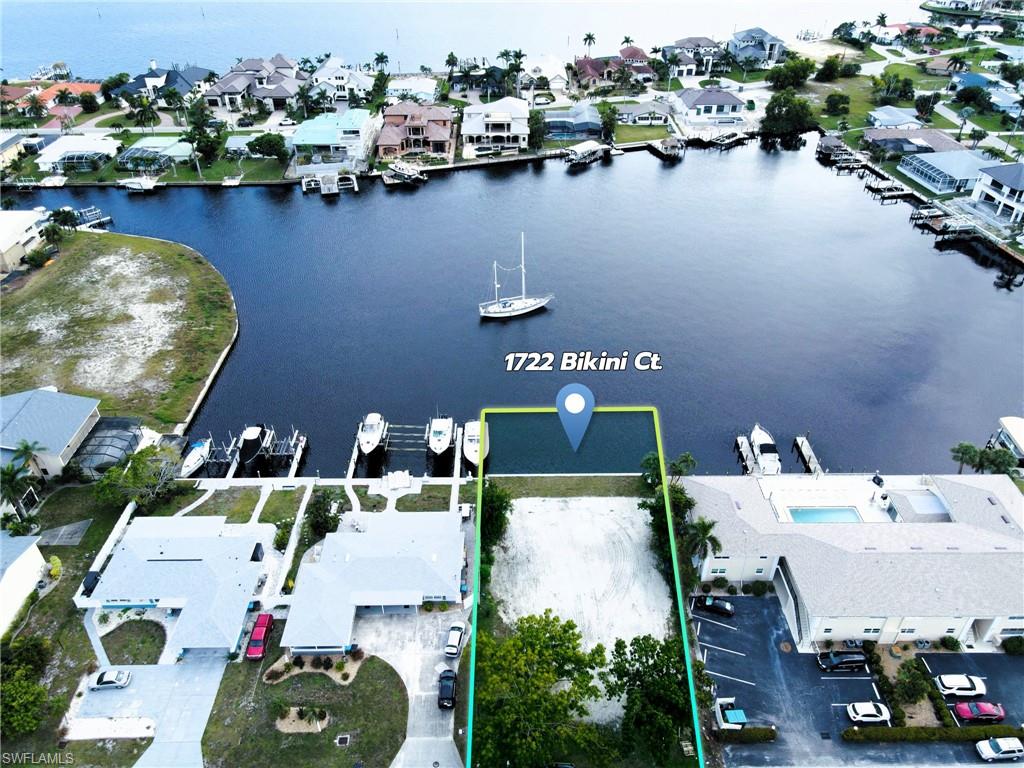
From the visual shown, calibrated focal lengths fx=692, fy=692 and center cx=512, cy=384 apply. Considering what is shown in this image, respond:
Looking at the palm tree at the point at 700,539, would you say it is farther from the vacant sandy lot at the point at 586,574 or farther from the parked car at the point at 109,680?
the parked car at the point at 109,680

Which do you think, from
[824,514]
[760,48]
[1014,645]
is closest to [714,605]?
[824,514]

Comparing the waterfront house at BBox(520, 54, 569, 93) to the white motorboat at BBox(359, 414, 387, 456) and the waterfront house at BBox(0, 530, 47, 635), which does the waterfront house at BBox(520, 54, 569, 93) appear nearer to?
the white motorboat at BBox(359, 414, 387, 456)

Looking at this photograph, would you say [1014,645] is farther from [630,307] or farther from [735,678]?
[630,307]

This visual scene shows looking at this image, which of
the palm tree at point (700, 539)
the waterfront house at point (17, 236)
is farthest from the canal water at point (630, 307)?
the palm tree at point (700, 539)

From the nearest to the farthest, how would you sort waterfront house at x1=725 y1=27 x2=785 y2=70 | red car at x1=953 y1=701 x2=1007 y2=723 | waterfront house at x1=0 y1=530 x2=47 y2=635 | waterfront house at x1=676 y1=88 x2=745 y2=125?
red car at x1=953 y1=701 x2=1007 y2=723, waterfront house at x1=0 y1=530 x2=47 y2=635, waterfront house at x1=676 y1=88 x2=745 y2=125, waterfront house at x1=725 y1=27 x2=785 y2=70

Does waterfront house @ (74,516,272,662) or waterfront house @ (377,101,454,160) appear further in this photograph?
waterfront house @ (377,101,454,160)

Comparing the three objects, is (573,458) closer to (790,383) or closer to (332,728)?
(332,728)

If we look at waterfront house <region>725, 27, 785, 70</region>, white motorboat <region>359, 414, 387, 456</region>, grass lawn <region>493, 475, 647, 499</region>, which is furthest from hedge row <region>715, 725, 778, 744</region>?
waterfront house <region>725, 27, 785, 70</region>
